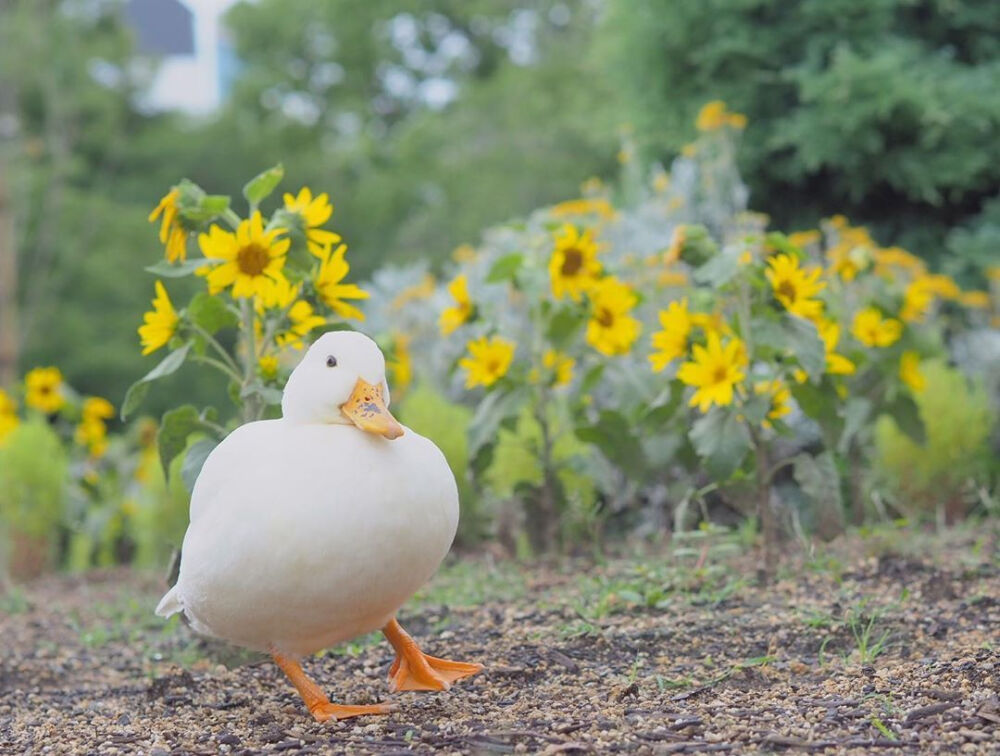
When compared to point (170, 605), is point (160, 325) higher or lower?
higher

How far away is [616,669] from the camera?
259cm

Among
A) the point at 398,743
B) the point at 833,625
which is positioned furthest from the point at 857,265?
the point at 398,743

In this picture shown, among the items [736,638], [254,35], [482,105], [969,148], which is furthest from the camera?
[254,35]

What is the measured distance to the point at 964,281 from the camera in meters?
6.39

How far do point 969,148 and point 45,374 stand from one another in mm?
4690

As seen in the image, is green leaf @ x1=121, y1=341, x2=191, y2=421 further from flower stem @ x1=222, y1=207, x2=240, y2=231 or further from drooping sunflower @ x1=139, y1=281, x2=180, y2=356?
flower stem @ x1=222, y1=207, x2=240, y2=231

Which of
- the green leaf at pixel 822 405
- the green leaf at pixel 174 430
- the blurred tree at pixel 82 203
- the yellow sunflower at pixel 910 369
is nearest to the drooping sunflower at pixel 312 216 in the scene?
the green leaf at pixel 174 430

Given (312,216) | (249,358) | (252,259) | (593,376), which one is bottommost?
(593,376)

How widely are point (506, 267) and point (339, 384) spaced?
1.53 metres

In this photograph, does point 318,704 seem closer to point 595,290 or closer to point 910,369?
point 595,290

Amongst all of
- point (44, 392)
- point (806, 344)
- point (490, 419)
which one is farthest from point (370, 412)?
point (44, 392)

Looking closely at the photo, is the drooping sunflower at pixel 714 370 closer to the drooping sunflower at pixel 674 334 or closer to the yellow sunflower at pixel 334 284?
the drooping sunflower at pixel 674 334

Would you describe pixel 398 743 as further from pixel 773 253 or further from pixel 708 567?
pixel 773 253

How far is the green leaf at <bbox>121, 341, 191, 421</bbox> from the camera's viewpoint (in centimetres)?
276
